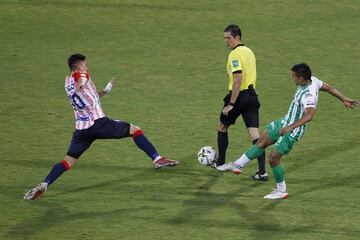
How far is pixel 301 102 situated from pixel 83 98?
3342mm

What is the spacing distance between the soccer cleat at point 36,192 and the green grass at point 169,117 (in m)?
0.15

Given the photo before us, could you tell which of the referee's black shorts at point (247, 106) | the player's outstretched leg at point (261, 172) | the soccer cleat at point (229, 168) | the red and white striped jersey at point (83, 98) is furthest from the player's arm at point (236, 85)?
the red and white striped jersey at point (83, 98)

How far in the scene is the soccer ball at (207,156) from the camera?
15758 mm

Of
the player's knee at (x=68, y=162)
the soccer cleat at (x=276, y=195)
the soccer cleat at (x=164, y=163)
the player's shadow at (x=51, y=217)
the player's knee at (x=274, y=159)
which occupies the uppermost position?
the player's knee at (x=68, y=162)

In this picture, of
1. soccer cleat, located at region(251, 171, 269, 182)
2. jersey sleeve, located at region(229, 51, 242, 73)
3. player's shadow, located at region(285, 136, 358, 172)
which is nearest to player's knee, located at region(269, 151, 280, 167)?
soccer cleat, located at region(251, 171, 269, 182)

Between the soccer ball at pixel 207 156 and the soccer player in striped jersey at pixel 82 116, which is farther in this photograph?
the soccer ball at pixel 207 156

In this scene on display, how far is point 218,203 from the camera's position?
1455 centimetres

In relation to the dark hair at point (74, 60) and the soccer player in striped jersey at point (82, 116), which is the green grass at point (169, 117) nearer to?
the soccer player in striped jersey at point (82, 116)

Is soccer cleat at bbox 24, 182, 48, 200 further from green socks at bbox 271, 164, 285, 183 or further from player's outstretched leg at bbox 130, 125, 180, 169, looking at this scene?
green socks at bbox 271, 164, 285, 183

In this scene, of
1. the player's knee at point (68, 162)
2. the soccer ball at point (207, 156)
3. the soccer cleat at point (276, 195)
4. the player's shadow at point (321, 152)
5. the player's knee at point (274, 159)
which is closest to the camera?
the player's knee at point (274, 159)

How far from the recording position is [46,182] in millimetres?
14680

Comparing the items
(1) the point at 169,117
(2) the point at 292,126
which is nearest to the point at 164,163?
(2) the point at 292,126

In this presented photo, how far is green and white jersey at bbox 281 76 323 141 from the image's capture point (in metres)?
14.2

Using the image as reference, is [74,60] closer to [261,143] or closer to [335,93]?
[261,143]
